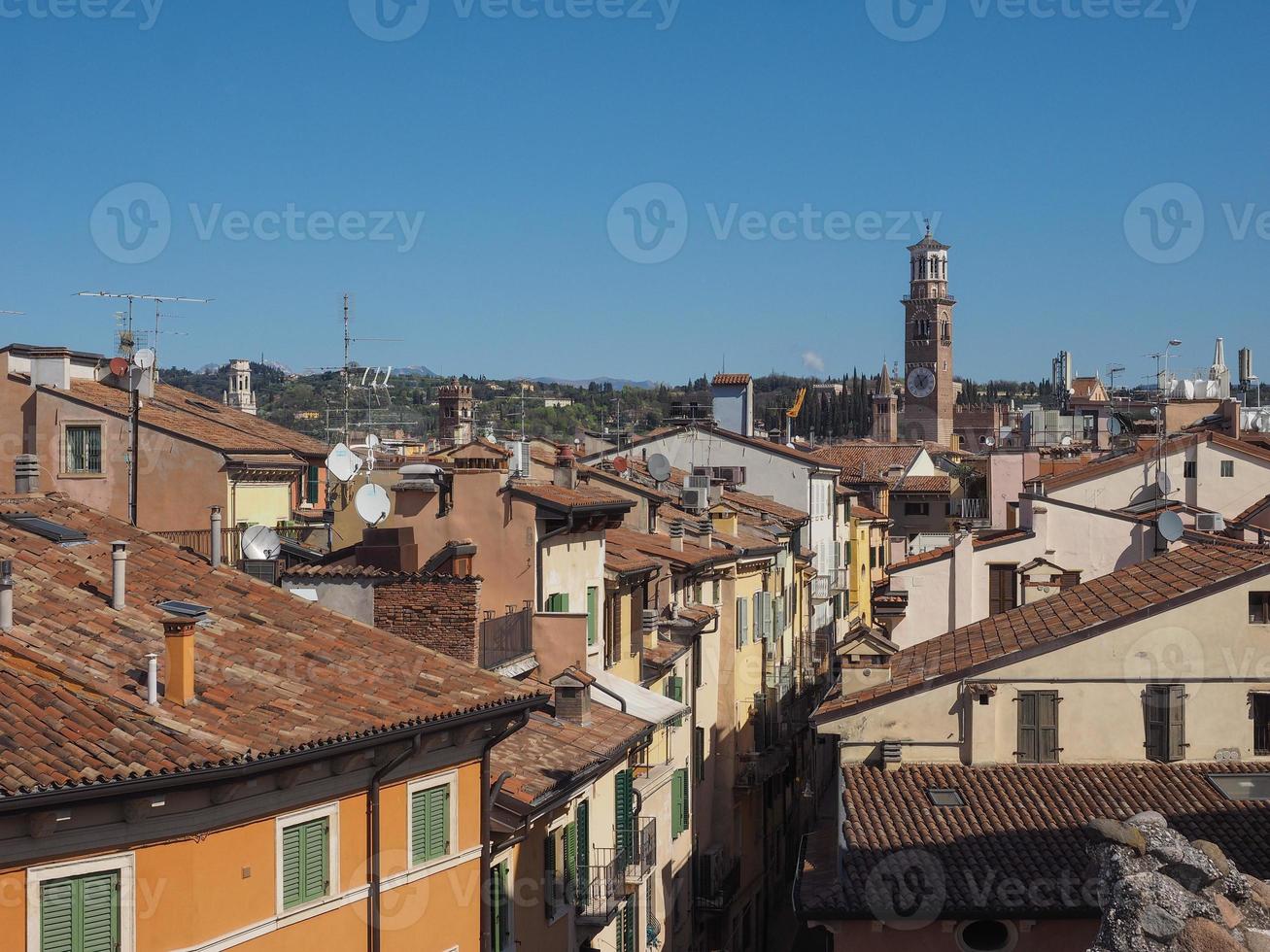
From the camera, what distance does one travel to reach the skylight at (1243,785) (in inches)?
843

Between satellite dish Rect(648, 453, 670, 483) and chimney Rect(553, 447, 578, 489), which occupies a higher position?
chimney Rect(553, 447, 578, 489)

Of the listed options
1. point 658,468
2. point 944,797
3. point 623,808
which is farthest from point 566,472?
point 658,468

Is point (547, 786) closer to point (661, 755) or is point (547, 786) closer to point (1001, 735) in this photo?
point (1001, 735)

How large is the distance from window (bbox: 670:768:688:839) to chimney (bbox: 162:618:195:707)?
17310 mm

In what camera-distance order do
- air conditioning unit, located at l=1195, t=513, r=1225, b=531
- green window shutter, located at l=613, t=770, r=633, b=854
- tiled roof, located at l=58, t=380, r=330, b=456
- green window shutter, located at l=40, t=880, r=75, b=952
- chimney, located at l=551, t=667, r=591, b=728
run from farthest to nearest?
air conditioning unit, located at l=1195, t=513, r=1225, b=531
tiled roof, located at l=58, t=380, r=330, b=456
green window shutter, located at l=613, t=770, r=633, b=854
chimney, located at l=551, t=667, r=591, b=728
green window shutter, located at l=40, t=880, r=75, b=952

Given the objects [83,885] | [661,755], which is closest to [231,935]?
[83,885]

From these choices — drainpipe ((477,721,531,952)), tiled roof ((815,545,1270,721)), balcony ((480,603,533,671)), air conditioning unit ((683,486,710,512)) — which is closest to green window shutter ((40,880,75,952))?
drainpipe ((477,721,531,952))

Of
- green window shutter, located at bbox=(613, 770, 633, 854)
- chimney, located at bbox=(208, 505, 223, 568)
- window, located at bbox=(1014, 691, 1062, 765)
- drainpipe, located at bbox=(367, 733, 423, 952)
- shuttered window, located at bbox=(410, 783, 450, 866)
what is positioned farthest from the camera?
green window shutter, located at bbox=(613, 770, 633, 854)

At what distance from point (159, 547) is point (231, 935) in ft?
20.8

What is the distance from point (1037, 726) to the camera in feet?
73.8

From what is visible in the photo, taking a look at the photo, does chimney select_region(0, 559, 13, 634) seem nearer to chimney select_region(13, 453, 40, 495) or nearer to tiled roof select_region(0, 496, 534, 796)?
tiled roof select_region(0, 496, 534, 796)

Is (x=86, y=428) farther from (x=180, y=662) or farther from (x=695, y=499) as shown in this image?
(x=180, y=662)

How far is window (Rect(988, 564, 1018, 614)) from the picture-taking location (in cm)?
3478

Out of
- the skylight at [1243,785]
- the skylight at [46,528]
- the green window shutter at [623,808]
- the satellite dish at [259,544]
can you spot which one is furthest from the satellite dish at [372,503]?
the skylight at [1243,785]
